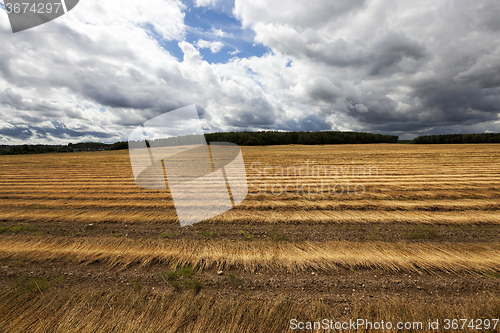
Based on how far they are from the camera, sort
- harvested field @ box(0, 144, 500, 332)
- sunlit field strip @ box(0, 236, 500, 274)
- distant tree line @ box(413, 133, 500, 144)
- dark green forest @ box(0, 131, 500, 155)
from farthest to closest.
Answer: dark green forest @ box(0, 131, 500, 155)
distant tree line @ box(413, 133, 500, 144)
sunlit field strip @ box(0, 236, 500, 274)
harvested field @ box(0, 144, 500, 332)

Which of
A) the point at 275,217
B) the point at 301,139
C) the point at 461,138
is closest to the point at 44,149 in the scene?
the point at 301,139

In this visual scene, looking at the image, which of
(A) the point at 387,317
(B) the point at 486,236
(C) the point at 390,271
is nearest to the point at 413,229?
(B) the point at 486,236

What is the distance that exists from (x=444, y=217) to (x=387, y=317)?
23.0 feet

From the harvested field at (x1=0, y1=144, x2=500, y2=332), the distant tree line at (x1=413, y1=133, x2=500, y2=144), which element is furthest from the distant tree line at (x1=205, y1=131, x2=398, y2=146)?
the harvested field at (x1=0, y1=144, x2=500, y2=332)

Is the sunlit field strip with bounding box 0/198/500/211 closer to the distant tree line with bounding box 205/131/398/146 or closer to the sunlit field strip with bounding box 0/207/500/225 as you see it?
the sunlit field strip with bounding box 0/207/500/225

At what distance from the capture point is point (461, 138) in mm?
91625

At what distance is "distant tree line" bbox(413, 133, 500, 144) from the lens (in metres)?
84.9

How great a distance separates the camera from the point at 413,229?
7.43m

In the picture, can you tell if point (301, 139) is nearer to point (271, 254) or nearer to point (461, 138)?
point (461, 138)

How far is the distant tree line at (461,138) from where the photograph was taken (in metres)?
84.9

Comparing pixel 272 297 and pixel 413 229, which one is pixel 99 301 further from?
pixel 413 229

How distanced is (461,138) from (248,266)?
125 metres

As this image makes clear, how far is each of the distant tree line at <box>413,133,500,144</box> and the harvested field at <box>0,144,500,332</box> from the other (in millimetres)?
111663

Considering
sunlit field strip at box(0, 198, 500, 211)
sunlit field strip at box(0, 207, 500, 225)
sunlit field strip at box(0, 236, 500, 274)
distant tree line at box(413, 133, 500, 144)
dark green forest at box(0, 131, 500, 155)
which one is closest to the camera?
sunlit field strip at box(0, 236, 500, 274)
